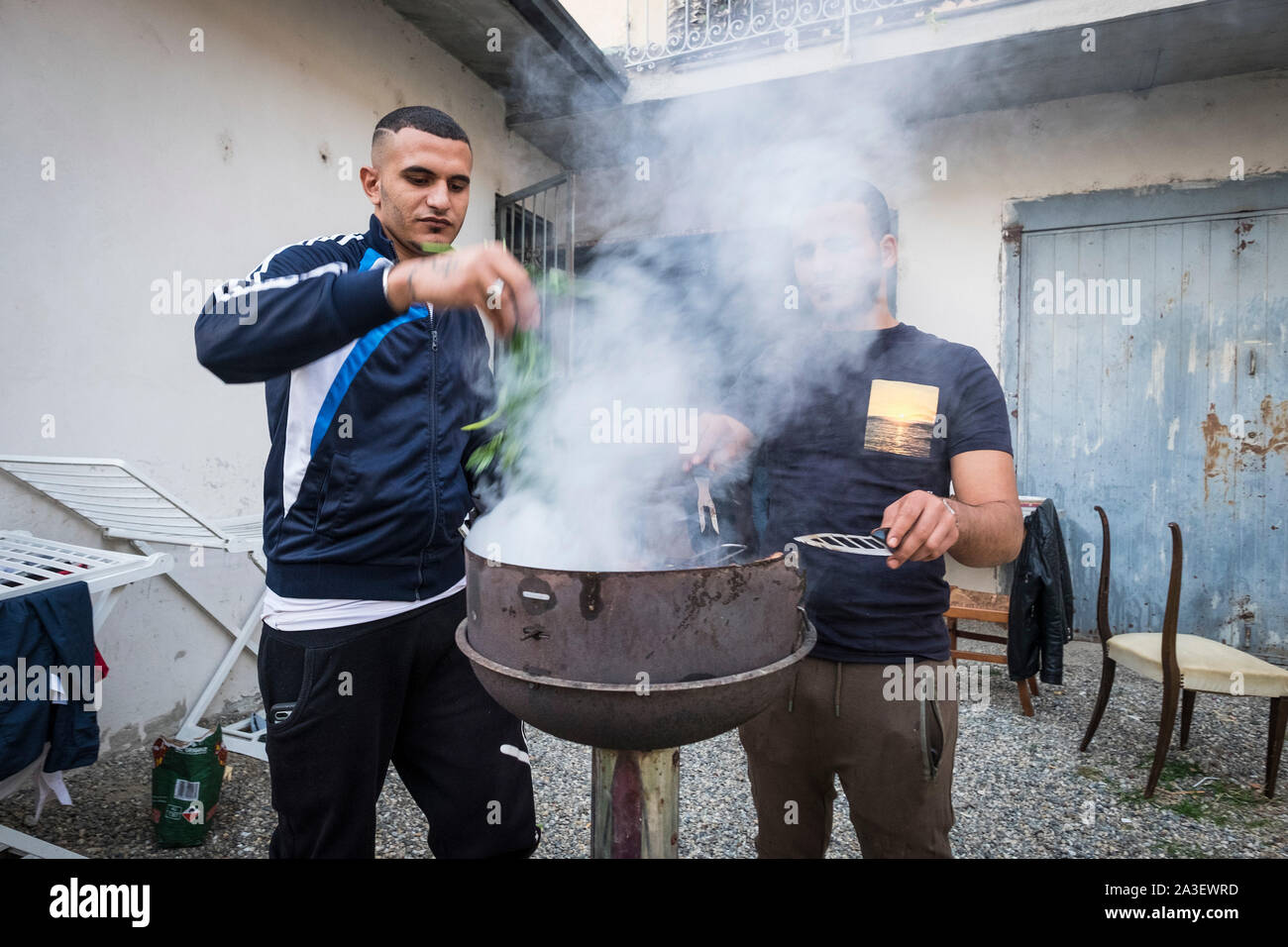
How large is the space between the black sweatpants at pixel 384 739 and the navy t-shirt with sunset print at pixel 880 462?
1.02 metres

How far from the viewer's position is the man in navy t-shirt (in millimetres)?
1930

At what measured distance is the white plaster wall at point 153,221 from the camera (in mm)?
3211

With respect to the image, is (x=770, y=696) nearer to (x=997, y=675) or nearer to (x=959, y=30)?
(x=997, y=675)

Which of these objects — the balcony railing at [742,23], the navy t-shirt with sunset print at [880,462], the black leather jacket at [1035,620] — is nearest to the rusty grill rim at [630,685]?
the navy t-shirt with sunset print at [880,462]

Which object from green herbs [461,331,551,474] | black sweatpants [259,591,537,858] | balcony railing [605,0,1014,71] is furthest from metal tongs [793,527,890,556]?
balcony railing [605,0,1014,71]

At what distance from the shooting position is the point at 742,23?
20.1 ft

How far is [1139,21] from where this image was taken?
4.87m

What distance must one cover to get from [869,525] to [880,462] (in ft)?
0.60

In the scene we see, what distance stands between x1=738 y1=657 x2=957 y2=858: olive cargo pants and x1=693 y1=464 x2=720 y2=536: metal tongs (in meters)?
0.48

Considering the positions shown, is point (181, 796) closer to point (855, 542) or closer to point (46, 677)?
point (46, 677)

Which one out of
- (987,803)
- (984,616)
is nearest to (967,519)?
(987,803)

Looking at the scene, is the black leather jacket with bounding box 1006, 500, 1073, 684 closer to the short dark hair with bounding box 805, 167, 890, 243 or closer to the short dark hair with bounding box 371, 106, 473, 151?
the short dark hair with bounding box 805, 167, 890, 243
